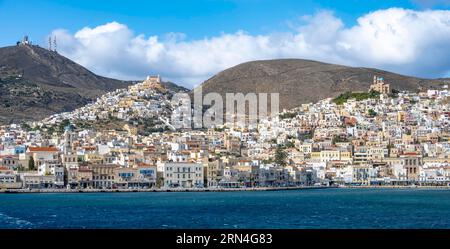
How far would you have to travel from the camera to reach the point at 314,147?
47875 millimetres

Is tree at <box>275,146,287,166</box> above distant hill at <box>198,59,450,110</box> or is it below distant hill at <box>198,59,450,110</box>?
below

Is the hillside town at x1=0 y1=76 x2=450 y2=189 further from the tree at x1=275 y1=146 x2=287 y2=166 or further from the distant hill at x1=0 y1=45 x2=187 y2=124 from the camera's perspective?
the distant hill at x1=0 y1=45 x2=187 y2=124

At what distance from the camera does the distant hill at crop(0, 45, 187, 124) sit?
66.7 m

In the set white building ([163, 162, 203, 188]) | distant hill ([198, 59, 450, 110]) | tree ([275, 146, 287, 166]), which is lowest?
white building ([163, 162, 203, 188])

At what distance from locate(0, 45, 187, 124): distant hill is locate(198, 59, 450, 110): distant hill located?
9200 mm

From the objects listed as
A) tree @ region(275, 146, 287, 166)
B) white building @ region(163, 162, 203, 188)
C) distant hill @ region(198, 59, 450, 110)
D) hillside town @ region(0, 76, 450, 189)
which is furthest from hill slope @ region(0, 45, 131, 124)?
white building @ region(163, 162, 203, 188)

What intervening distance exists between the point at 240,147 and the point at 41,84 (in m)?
36.2

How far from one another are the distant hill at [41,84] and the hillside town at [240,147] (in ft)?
22.7

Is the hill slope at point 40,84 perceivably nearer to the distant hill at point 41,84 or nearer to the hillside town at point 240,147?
the distant hill at point 41,84

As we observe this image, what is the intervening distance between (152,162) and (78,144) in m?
5.09

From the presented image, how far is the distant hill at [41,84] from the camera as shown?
219 ft
